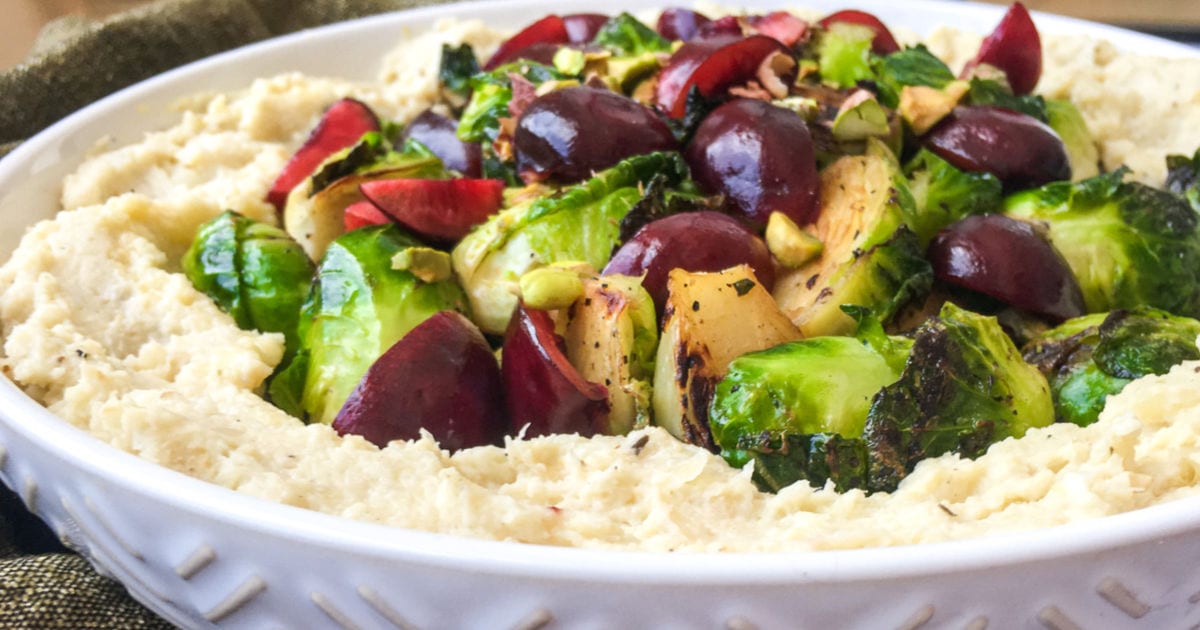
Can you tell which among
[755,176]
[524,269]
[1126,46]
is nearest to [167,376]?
[524,269]

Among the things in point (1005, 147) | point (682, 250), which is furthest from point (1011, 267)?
point (682, 250)

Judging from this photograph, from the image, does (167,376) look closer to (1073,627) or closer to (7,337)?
(7,337)

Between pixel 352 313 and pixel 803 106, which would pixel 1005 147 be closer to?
pixel 803 106

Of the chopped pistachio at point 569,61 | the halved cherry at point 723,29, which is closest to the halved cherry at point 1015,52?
the halved cherry at point 723,29

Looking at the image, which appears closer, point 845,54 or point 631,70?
point 631,70

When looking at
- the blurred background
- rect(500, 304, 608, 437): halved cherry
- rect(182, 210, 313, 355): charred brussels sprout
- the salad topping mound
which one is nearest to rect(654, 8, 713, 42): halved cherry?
the salad topping mound

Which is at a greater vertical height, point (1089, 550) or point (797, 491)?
point (1089, 550)

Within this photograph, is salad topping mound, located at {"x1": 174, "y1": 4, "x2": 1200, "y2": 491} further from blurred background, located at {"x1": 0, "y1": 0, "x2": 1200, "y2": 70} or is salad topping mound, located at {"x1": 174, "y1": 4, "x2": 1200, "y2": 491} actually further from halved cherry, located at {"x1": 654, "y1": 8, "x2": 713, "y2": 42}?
blurred background, located at {"x1": 0, "y1": 0, "x2": 1200, "y2": 70}
